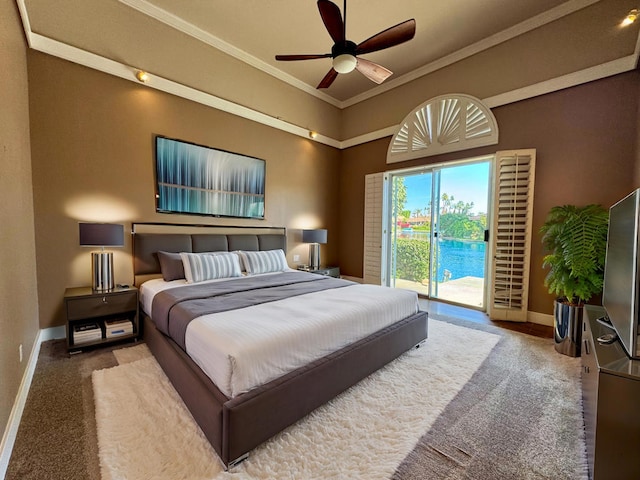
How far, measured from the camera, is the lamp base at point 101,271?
275 centimetres

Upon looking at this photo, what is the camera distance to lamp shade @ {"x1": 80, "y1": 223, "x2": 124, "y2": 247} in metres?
2.61

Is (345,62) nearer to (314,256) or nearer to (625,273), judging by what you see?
(625,273)

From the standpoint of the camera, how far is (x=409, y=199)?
4.94 m

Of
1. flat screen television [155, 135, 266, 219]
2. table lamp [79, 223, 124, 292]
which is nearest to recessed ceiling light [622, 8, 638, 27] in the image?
flat screen television [155, 135, 266, 219]

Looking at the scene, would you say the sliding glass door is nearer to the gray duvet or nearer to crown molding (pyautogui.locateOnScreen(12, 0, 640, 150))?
crown molding (pyautogui.locateOnScreen(12, 0, 640, 150))

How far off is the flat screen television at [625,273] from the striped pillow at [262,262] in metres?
3.35

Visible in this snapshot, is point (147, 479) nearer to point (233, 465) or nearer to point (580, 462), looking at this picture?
point (233, 465)

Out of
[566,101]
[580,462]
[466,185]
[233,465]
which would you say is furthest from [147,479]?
[566,101]

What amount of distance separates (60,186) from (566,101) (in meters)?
5.80

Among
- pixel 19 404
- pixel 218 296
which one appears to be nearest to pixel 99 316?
pixel 19 404

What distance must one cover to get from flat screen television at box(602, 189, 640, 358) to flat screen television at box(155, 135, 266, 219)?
13.2 ft

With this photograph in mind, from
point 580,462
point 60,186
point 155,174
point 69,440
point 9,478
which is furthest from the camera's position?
point 155,174

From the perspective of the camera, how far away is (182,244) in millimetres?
3533

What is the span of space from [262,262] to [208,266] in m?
0.78
